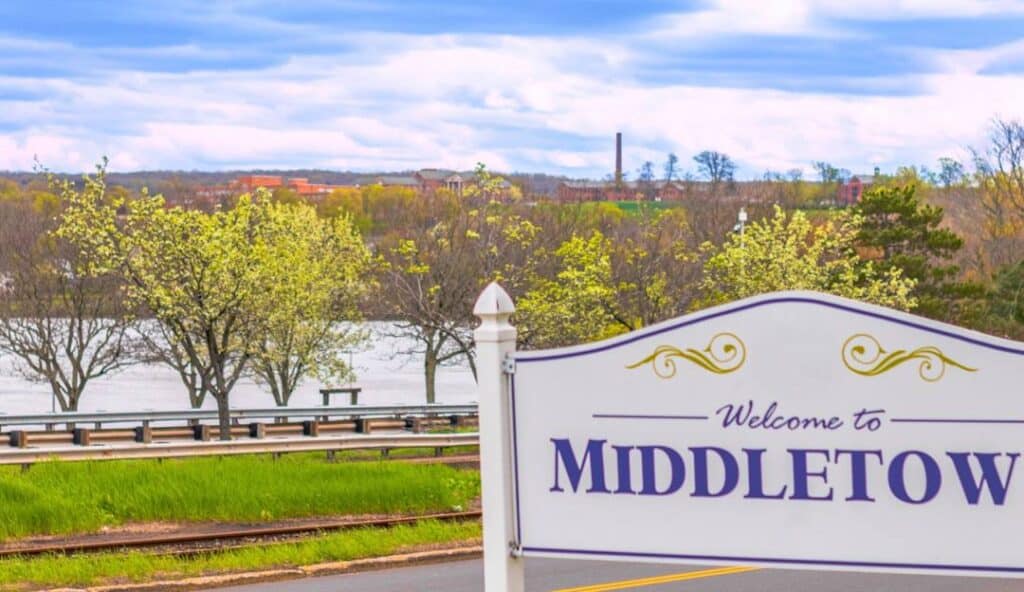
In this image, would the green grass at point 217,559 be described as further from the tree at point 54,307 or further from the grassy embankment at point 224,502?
the tree at point 54,307

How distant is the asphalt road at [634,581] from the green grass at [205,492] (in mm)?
4374

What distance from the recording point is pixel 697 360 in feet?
16.5

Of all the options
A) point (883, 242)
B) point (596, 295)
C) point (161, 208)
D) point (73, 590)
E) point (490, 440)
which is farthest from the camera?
point (883, 242)

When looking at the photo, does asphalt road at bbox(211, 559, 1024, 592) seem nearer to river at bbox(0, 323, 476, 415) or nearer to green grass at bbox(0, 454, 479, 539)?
green grass at bbox(0, 454, 479, 539)

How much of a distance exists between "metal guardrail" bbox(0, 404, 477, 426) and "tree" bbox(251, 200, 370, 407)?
5.28 metres

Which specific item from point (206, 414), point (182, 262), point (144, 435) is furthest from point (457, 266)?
point (144, 435)

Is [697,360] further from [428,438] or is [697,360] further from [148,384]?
[148,384]

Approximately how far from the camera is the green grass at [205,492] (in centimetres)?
1758

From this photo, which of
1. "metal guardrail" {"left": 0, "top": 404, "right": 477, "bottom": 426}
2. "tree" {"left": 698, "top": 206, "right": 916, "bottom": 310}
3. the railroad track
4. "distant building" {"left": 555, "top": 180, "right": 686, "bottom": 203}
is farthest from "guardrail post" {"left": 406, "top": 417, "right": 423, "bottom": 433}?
"distant building" {"left": 555, "top": 180, "right": 686, "bottom": 203}

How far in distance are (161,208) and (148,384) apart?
114ft

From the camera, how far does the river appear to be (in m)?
59.0

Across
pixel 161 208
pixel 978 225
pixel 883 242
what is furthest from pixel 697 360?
pixel 978 225

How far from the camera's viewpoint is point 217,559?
594 inches

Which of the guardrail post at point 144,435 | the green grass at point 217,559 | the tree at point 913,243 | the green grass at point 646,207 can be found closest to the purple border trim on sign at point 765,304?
the green grass at point 217,559
